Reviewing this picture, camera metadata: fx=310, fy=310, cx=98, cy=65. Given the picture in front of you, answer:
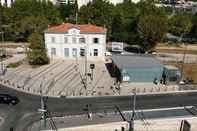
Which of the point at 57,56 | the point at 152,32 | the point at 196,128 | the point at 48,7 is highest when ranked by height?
the point at 48,7

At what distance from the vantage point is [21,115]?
4472cm

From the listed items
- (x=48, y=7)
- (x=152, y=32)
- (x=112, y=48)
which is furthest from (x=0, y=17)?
(x=152, y=32)

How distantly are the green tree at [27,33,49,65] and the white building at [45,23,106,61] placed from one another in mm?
4289

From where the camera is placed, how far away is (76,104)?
4894 centimetres

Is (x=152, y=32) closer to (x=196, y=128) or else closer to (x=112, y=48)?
(x=112, y=48)

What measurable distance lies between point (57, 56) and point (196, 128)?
4226 cm

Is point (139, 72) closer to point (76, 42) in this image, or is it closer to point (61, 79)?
point (61, 79)

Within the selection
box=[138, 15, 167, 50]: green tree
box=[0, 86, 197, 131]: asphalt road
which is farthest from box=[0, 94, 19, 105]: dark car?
box=[138, 15, 167, 50]: green tree

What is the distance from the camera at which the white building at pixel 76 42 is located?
73.3 meters

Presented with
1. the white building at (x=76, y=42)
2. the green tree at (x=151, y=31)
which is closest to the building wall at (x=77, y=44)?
the white building at (x=76, y=42)

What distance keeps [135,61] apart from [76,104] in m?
19.7

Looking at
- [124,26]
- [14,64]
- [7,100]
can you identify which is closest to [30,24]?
[14,64]

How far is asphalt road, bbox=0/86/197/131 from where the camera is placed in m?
43.8

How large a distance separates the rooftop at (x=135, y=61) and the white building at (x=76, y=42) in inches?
306
